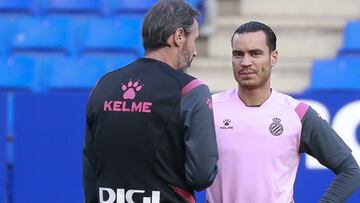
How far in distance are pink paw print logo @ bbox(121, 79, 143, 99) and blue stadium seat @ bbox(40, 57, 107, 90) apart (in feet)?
14.2

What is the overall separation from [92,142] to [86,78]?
4418 millimetres

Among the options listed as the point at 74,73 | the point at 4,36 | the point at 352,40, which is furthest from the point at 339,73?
the point at 4,36

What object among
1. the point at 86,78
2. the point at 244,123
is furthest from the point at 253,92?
the point at 86,78

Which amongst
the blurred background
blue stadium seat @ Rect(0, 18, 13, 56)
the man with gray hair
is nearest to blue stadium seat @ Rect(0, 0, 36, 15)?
the blurred background

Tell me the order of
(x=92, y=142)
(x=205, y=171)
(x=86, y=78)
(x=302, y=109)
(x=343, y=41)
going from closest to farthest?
(x=205, y=171), (x=92, y=142), (x=302, y=109), (x=86, y=78), (x=343, y=41)

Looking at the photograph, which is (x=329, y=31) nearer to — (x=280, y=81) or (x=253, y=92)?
(x=280, y=81)

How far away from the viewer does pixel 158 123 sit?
10.1 feet

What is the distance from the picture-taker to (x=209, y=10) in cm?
848

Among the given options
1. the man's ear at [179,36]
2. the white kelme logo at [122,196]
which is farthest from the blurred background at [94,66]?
the man's ear at [179,36]

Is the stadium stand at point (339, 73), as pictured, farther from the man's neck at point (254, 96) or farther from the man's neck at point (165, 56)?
the man's neck at point (165, 56)

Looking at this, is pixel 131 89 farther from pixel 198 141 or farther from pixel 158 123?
pixel 198 141

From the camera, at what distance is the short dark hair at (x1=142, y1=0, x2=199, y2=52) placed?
3096 mm

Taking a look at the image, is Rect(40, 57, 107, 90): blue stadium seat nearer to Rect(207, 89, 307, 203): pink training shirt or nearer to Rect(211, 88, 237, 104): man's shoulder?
Rect(211, 88, 237, 104): man's shoulder

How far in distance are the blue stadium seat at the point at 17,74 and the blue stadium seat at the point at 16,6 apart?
3.90 feet
